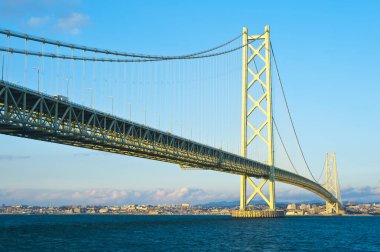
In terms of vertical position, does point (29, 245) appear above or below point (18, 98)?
below

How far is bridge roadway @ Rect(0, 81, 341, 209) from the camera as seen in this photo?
3747 cm

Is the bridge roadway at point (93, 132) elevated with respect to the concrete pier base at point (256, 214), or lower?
elevated

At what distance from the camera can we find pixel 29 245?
1362 inches

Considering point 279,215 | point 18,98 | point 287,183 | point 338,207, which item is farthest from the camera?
point 338,207

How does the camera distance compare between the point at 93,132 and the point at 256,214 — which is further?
the point at 256,214

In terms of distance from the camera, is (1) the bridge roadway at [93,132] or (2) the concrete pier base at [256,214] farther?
(2) the concrete pier base at [256,214]

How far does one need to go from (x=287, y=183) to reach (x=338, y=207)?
73.3 metres

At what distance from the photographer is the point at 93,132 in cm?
4594

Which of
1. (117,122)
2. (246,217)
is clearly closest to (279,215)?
(246,217)

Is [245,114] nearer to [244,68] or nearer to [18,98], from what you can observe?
[244,68]

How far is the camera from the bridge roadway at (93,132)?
37.5m

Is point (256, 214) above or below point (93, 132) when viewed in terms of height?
below

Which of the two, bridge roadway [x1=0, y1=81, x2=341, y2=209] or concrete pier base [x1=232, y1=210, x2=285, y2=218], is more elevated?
bridge roadway [x1=0, y1=81, x2=341, y2=209]

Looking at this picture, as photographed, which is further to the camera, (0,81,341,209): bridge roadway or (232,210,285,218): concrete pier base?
(232,210,285,218): concrete pier base
